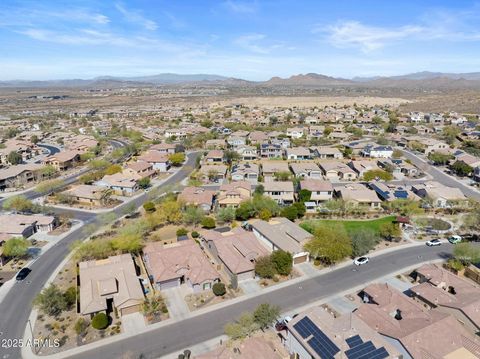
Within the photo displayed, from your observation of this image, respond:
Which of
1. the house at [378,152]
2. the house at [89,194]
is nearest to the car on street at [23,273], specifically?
the house at [89,194]

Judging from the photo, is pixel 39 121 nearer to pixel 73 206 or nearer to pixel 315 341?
pixel 73 206

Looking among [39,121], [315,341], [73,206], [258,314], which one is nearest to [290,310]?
[258,314]

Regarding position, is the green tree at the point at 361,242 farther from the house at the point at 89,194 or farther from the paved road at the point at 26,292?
the house at the point at 89,194

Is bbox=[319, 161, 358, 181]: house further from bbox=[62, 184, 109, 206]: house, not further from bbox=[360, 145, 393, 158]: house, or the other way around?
bbox=[62, 184, 109, 206]: house

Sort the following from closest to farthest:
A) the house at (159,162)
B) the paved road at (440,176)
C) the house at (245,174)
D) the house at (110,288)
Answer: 1. the house at (110,288)
2. the paved road at (440,176)
3. the house at (245,174)
4. the house at (159,162)

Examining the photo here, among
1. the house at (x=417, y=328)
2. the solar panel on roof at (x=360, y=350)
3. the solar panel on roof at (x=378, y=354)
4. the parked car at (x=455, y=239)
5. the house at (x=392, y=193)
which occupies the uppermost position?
the solar panel on roof at (x=360, y=350)

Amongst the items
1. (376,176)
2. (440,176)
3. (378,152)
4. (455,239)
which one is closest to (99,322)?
(455,239)

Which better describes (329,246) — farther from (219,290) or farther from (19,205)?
A: (19,205)

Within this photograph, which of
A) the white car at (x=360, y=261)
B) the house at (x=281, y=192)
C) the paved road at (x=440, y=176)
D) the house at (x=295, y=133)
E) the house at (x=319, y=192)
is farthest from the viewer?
the house at (x=295, y=133)
